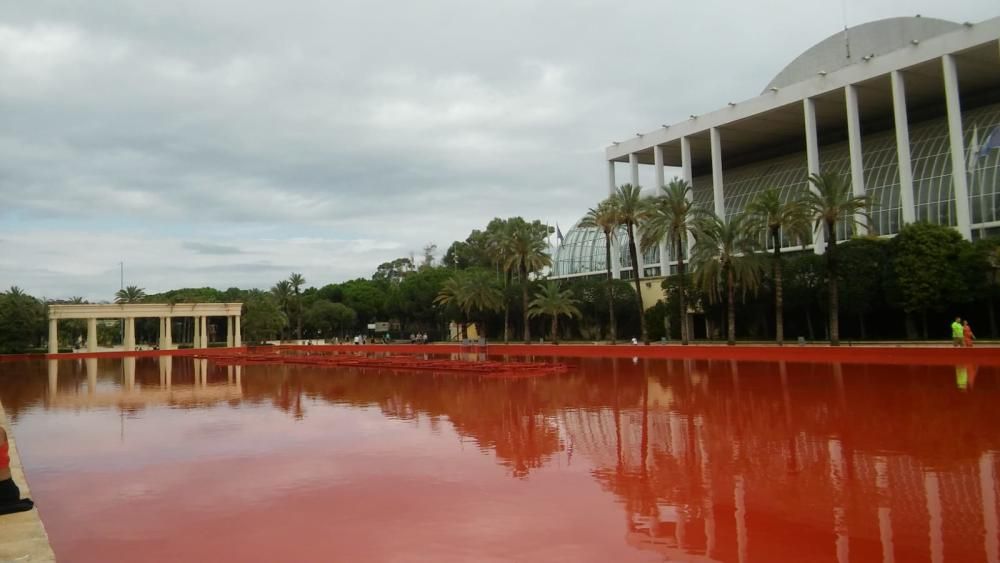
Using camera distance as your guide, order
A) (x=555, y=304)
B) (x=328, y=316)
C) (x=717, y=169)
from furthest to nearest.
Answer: (x=328, y=316) → (x=717, y=169) → (x=555, y=304)

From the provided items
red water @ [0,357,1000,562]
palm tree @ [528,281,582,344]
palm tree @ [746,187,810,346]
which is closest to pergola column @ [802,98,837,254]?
palm tree @ [746,187,810,346]

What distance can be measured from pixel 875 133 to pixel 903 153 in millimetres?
14334

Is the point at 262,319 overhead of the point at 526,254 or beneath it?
beneath

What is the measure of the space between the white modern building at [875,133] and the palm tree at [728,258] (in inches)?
268

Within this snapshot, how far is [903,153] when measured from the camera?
46.5m

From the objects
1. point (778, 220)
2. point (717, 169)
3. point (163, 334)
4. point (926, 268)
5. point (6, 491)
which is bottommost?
point (6, 491)

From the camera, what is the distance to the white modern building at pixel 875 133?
44.6 m

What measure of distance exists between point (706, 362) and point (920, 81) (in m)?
28.8

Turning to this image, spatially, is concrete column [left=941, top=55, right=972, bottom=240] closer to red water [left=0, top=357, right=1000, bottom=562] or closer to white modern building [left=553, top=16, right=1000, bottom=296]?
white modern building [left=553, top=16, right=1000, bottom=296]

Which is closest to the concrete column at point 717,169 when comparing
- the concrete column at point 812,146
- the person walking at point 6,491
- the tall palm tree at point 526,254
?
the concrete column at point 812,146

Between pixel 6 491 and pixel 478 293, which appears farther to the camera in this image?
pixel 478 293

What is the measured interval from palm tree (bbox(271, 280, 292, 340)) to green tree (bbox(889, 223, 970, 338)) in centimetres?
7294

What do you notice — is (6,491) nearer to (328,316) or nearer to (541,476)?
(541,476)

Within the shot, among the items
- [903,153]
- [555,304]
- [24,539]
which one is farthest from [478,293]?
[24,539]
